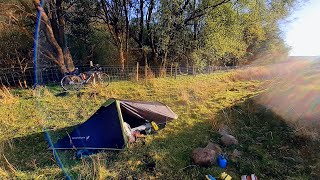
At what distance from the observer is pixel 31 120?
271 inches

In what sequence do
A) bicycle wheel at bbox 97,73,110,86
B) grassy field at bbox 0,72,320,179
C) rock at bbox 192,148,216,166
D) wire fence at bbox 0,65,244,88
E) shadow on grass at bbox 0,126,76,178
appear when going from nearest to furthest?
grassy field at bbox 0,72,320,179 → shadow on grass at bbox 0,126,76,178 → rock at bbox 192,148,216,166 → bicycle wheel at bbox 97,73,110,86 → wire fence at bbox 0,65,244,88

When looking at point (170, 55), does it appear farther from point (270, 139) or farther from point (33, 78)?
point (270, 139)

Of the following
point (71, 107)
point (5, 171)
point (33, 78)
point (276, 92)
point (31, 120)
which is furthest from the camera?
point (33, 78)

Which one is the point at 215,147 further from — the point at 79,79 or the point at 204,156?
the point at 79,79

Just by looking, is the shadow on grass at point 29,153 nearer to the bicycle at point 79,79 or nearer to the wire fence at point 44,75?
the bicycle at point 79,79

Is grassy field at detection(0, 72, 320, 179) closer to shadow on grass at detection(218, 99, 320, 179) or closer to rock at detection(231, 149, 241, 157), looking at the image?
shadow on grass at detection(218, 99, 320, 179)

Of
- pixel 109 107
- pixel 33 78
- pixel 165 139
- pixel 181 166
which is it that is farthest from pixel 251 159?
pixel 33 78

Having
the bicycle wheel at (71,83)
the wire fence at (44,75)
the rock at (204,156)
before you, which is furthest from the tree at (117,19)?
the rock at (204,156)

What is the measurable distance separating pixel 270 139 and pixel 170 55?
34.1ft

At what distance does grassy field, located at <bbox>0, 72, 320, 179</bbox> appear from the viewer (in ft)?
15.5

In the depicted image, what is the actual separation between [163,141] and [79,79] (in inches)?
215

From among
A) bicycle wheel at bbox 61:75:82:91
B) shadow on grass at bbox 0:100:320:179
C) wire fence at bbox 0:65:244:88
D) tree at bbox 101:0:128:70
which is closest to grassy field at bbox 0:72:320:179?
shadow on grass at bbox 0:100:320:179

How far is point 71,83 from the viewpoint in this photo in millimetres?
9398

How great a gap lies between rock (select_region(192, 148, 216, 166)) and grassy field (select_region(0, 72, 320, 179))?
13cm
